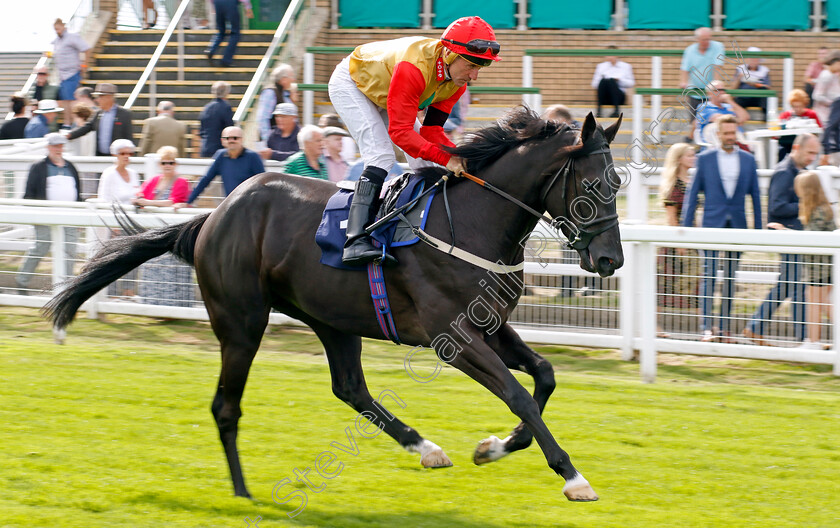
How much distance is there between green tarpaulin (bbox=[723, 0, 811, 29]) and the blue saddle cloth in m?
10.2

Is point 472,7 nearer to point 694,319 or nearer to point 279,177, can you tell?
point 694,319

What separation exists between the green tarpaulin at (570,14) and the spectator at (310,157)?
7.21 meters

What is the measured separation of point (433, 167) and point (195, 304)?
12.9 feet

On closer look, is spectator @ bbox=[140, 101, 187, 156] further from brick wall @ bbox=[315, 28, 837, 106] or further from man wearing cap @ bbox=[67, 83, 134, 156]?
brick wall @ bbox=[315, 28, 837, 106]

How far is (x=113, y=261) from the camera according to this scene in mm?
5055

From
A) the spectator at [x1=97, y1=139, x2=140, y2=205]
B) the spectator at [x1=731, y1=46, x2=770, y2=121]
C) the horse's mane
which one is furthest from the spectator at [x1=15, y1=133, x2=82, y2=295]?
the spectator at [x1=731, y1=46, x2=770, y2=121]

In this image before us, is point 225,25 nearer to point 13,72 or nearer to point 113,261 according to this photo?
point 13,72

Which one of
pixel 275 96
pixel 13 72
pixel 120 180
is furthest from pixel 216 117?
pixel 13 72

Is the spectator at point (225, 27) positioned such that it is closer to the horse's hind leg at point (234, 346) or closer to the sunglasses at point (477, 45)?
the horse's hind leg at point (234, 346)

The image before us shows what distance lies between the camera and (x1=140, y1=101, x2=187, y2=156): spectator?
31.2 feet

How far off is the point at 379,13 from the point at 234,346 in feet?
34.4

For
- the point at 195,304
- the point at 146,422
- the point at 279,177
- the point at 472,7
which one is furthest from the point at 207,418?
the point at 472,7

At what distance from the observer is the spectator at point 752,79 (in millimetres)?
9766

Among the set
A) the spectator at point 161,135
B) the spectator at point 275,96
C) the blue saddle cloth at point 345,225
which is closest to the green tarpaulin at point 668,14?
the spectator at point 275,96
